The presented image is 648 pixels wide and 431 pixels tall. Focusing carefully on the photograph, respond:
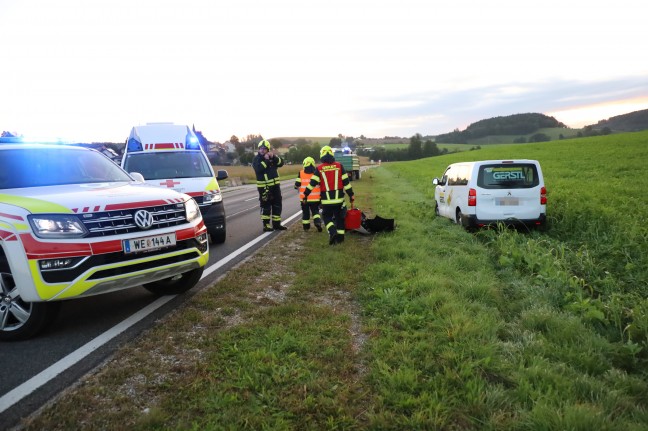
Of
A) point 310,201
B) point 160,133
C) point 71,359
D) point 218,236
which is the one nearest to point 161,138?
point 160,133

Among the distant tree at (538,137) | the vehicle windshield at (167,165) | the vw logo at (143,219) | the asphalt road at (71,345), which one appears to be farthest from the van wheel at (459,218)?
the distant tree at (538,137)

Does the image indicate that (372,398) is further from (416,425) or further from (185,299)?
(185,299)

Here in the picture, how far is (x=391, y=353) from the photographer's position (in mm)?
3293

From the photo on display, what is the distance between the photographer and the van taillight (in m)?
8.20

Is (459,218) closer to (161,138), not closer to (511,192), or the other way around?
(511,192)

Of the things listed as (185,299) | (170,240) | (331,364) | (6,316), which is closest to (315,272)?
(185,299)

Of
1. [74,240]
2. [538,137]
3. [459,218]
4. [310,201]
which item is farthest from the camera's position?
[538,137]

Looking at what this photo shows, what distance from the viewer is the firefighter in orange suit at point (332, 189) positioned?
7.56 m

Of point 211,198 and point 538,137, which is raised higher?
point 211,198

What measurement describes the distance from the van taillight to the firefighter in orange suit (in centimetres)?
252

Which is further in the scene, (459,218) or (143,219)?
(459,218)

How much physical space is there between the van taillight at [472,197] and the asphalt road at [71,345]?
5152 millimetres

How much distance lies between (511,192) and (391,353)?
5873mm

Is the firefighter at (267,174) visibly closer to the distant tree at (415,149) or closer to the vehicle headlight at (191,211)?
the vehicle headlight at (191,211)
